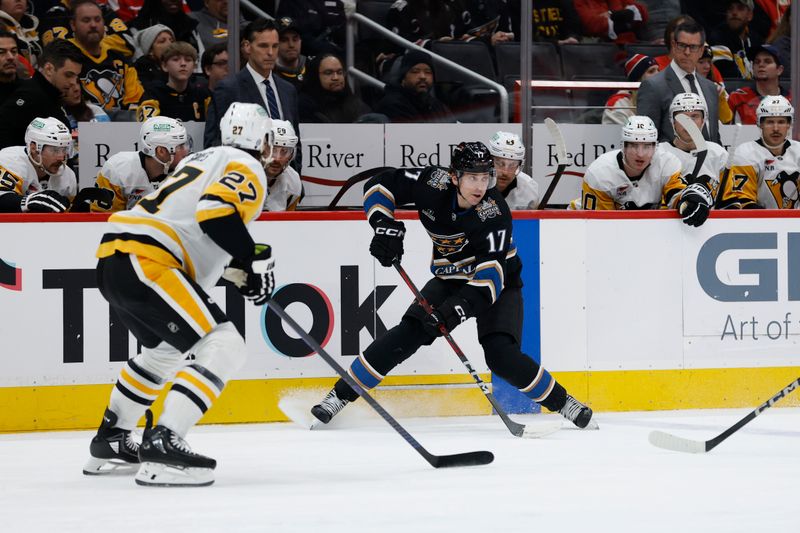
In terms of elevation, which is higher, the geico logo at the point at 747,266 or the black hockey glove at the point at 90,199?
the black hockey glove at the point at 90,199

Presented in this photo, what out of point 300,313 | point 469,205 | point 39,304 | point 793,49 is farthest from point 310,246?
point 793,49

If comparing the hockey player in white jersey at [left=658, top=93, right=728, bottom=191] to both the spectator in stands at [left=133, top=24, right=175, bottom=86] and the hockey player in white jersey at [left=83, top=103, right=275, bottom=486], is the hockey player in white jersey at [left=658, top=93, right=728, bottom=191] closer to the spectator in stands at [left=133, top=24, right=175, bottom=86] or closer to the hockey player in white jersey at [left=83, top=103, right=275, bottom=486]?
the spectator in stands at [left=133, top=24, right=175, bottom=86]

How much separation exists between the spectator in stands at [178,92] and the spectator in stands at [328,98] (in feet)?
1.47

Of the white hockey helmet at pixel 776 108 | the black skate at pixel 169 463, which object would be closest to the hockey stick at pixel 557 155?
the white hockey helmet at pixel 776 108

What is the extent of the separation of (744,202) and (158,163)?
264 centimetres

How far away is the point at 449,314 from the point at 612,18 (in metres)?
2.47

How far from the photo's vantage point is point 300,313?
486 cm

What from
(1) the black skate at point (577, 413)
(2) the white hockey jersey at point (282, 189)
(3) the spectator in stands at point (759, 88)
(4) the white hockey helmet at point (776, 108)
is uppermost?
(3) the spectator in stands at point (759, 88)

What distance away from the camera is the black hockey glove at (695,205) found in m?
5.08

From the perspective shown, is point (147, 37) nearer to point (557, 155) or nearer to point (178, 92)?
point (178, 92)

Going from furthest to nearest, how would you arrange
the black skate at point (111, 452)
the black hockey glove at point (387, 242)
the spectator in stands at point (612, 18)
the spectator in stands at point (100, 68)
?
the spectator in stands at point (612, 18) → the spectator in stands at point (100, 68) → the black hockey glove at point (387, 242) → the black skate at point (111, 452)

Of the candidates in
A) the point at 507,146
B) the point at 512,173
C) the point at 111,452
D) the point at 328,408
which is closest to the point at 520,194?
the point at 512,173

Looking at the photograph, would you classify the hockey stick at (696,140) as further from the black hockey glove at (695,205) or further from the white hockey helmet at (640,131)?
the black hockey glove at (695,205)

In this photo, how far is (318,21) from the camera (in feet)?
18.5
